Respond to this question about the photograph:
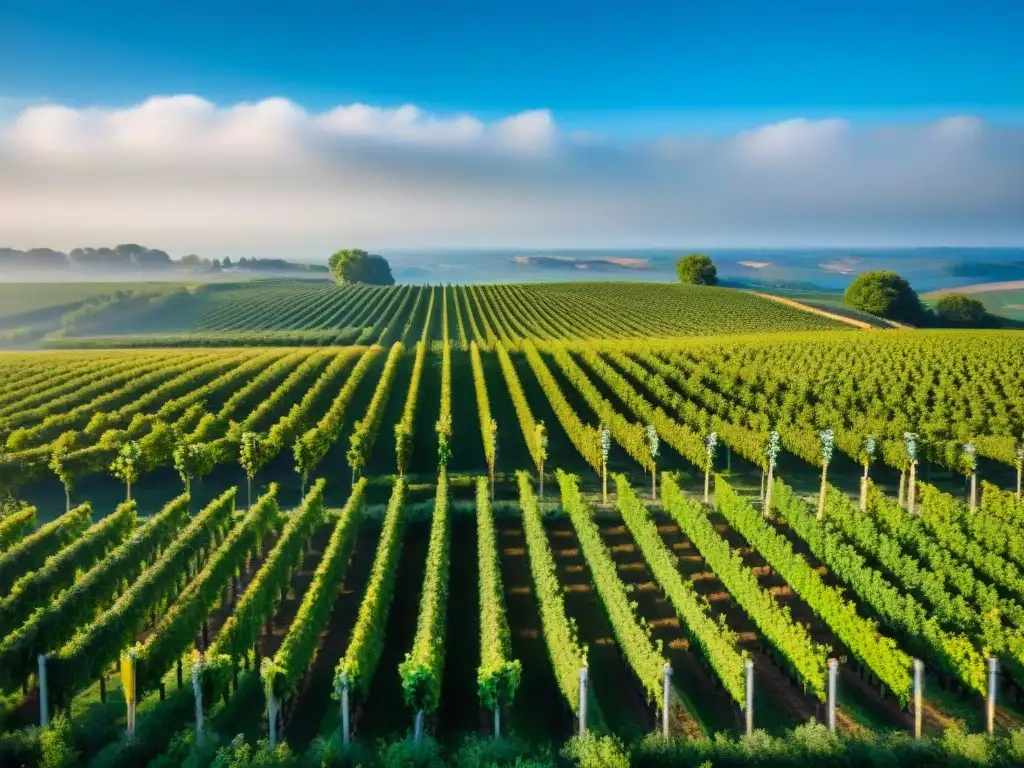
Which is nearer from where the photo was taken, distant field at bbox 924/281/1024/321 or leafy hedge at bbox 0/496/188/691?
leafy hedge at bbox 0/496/188/691

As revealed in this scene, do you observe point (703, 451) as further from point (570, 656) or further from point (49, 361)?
point (49, 361)

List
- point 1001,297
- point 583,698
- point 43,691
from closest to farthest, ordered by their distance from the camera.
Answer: point 583,698
point 43,691
point 1001,297

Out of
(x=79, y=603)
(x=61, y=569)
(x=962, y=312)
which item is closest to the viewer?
(x=79, y=603)

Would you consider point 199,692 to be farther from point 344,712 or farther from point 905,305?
point 905,305

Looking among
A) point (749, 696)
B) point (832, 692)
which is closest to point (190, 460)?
point (749, 696)

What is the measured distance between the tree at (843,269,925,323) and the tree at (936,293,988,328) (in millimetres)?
4596

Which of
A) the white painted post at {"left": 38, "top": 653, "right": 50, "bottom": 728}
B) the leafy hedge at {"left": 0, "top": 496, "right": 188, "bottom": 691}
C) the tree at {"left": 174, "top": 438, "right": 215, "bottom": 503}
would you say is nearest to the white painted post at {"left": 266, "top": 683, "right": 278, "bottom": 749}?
the white painted post at {"left": 38, "top": 653, "right": 50, "bottom": 728}

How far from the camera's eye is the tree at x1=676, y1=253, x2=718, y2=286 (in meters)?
138

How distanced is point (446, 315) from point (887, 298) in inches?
2665

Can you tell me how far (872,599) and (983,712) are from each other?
12.9 ft

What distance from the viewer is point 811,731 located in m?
13.7

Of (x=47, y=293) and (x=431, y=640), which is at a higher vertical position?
(x=47, y=293)

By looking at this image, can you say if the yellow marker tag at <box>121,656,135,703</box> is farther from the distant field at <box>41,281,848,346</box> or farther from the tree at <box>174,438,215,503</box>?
the distant field at <box>41,281,848,346</box>

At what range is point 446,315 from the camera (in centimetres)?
9775
